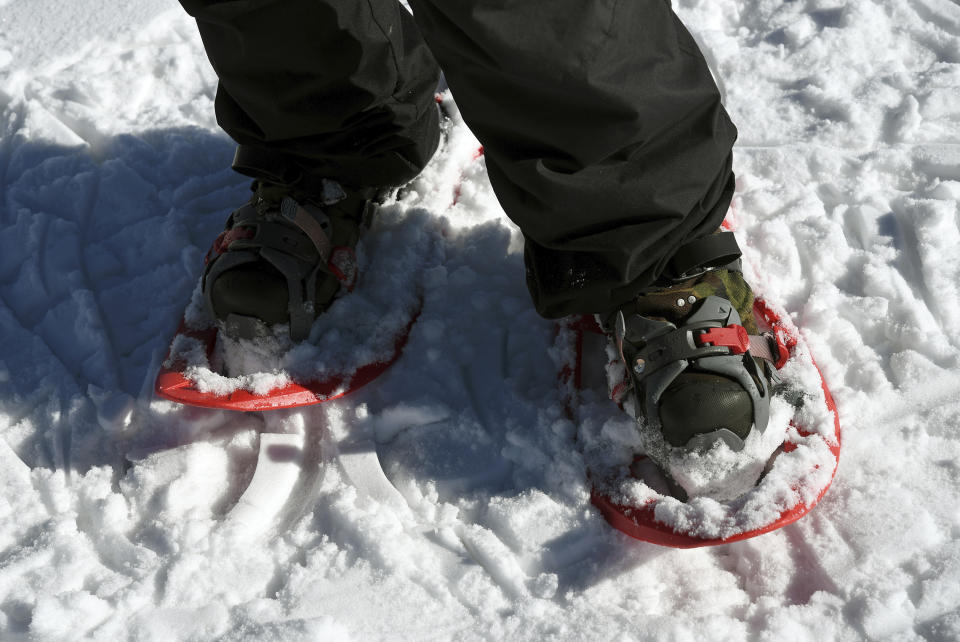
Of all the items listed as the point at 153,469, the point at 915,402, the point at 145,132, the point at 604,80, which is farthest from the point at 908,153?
the point at 145,132

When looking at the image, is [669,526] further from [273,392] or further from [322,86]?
[322,86]

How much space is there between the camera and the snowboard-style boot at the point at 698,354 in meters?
1.37

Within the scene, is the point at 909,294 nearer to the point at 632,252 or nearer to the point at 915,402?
the point at 915,402

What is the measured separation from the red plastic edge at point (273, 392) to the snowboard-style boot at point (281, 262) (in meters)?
0.13

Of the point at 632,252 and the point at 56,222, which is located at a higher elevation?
the point at 632,252

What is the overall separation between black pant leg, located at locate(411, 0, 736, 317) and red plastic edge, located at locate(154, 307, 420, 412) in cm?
55

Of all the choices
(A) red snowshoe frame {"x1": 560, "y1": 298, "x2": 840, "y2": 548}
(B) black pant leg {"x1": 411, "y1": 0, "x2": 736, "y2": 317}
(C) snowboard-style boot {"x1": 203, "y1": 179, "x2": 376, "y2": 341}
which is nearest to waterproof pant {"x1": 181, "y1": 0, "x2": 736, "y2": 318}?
(B) black pant leg {"x1": 411, "y1": 0, "x2": 736, "y2": 317}

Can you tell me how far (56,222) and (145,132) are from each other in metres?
0.39

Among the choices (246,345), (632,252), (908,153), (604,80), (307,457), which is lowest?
(307,457)

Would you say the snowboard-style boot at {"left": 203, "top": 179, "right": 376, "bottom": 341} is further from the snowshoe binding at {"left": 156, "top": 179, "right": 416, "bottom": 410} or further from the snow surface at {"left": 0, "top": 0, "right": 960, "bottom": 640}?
the snow surface at {"left": 0, "top": 0, "right": 960, "bottom": 640}

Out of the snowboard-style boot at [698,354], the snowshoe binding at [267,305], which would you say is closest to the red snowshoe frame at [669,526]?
the snowboard-style boot at [698,354]

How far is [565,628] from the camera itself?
133 cm

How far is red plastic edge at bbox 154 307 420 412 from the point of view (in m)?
1.60

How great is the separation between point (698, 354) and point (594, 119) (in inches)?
19.5
